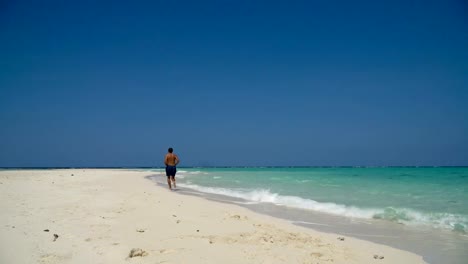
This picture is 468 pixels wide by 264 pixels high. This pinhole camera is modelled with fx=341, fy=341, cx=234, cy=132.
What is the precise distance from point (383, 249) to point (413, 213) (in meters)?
3.93

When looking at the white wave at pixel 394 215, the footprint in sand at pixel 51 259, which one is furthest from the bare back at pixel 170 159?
the footprint in sand at pixel 51 259

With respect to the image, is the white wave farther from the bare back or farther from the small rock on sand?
the small rock on sand

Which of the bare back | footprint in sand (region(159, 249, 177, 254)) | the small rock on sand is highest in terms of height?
the bare back

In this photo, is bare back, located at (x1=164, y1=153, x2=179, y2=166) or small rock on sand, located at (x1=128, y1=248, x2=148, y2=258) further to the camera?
bare back, located at (x1=164, y1=153, x2=179, y2=166)

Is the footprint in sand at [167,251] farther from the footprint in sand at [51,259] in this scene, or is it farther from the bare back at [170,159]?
the bare back at [170,159]

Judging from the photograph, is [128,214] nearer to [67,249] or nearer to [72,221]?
[72,221]

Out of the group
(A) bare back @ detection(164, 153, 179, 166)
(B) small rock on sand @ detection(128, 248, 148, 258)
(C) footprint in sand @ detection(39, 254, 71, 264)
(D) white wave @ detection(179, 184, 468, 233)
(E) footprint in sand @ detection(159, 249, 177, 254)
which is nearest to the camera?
(C) footprint in sand @ detection(39, 254, 71, 264)

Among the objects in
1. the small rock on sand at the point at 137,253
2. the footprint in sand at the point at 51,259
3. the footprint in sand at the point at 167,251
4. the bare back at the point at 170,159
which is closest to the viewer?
the footprint in sand at the point at 51,259

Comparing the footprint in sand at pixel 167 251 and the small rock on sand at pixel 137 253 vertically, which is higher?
the small rock on sand at pixel 137 253

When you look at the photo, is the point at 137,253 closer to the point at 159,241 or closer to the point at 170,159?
the point at 159,241

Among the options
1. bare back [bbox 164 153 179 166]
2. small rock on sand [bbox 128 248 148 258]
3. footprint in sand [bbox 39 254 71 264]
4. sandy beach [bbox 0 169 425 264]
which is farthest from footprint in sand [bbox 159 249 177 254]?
bare back [bbox 164 153 179 166]

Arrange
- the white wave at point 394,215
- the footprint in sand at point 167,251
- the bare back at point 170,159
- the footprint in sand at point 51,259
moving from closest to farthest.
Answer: the footprint in sand at point 51,259
the footprint in sand at point 167,251
the white wave at point 394,215
the bare back at point 170,159

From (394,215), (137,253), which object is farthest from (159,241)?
(394,215)

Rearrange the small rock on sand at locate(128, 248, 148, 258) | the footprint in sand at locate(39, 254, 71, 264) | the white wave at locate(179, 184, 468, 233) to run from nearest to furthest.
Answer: the footprint in sand at locate(39, 254, 71, 264)
the small rock on sand at locate(128, 248, 148, 258)
the white wave at locate(179, 184, 468, 233)
